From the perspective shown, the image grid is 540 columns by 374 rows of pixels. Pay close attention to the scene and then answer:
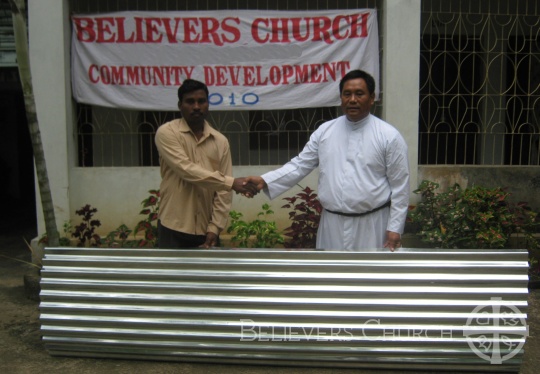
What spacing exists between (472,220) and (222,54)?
2.92 m

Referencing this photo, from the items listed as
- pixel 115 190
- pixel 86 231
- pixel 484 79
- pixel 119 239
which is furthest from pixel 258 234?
pixel 484 79

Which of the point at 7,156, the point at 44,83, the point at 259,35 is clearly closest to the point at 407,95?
the point at 259,35

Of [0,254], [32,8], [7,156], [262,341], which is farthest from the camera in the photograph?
[7,156]

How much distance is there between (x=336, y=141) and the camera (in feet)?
10.0

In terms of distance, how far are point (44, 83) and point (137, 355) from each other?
134 inches

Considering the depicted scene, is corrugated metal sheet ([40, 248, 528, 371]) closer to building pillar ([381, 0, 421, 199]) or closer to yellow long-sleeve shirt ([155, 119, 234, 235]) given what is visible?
yellow long-sleeve shirt ([155, 119, 234, 235])

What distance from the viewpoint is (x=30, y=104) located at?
161 inches

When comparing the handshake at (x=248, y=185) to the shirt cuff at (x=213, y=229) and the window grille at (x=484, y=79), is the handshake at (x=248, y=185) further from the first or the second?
the window grille at (x=484, y=79)

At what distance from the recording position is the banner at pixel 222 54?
534 centimetres

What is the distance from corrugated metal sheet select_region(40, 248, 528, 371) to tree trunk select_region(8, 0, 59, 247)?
149 cm

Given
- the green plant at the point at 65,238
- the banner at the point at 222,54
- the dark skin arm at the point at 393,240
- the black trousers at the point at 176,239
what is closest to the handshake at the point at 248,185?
the black trousers at the point at 176,239

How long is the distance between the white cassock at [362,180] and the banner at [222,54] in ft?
7.86

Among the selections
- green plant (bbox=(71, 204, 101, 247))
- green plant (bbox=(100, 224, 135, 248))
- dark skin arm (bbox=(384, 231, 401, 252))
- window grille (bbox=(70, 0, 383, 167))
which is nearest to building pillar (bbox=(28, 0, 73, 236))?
window grille (bbox=(70, 0, 383, 167))

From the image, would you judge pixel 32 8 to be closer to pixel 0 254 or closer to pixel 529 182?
pixel 0 254
